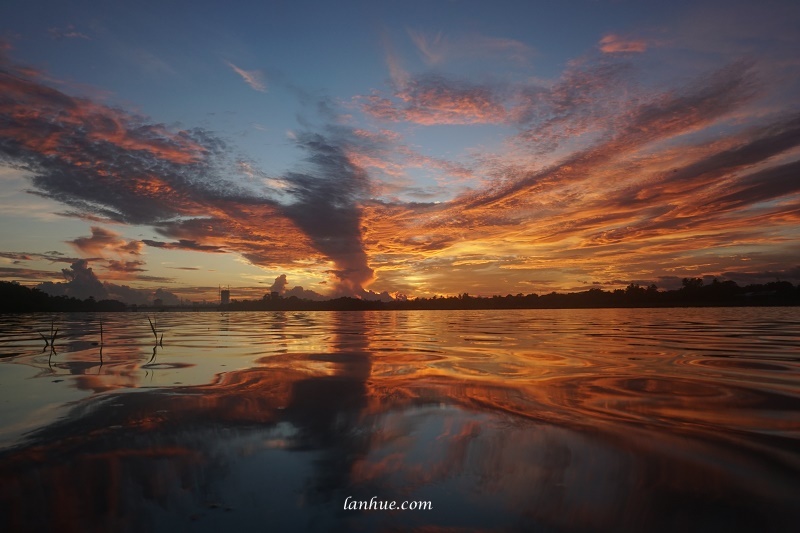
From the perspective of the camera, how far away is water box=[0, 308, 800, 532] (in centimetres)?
303

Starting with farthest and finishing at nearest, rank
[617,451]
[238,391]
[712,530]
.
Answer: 1. [238,391]
2. [617,451]
3. [712,530]

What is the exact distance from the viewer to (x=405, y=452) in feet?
14.3

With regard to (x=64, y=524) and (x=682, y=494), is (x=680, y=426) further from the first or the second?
(x=64, y=524)

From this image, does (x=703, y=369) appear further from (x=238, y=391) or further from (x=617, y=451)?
(x=238, y=391)

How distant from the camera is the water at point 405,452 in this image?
3.03 meters

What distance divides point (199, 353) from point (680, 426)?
43.6ft

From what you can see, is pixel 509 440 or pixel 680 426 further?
pixel 680 426

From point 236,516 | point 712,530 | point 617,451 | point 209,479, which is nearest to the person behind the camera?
point 712,530

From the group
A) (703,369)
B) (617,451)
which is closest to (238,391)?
(617,451)

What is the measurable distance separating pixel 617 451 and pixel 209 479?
3.97 metres

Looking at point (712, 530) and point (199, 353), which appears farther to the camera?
point (199, 353)

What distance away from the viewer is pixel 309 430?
5.14 m

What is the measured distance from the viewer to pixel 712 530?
278cm

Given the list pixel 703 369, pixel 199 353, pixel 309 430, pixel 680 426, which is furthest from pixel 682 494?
pixel 199 353
